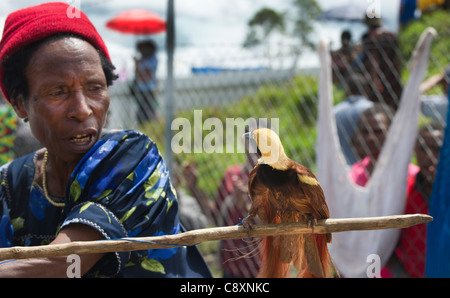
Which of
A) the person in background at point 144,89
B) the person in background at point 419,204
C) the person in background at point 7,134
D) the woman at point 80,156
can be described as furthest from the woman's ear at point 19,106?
the person in background at point 144,89

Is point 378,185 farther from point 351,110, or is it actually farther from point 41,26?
point 41,26

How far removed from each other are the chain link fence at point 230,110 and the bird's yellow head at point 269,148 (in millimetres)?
1661

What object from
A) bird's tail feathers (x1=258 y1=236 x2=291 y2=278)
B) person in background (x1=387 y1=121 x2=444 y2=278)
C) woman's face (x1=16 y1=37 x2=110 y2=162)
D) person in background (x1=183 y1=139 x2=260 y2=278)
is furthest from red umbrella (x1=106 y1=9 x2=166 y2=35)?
bird's tail feathers (x1=258 y1=236 x2=291 y2=278)

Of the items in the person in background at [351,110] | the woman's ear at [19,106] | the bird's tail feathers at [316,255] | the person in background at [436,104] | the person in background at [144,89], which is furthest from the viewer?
the person in background at [144,89]

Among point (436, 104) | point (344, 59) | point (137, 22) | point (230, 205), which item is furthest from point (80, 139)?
point (137, 22)

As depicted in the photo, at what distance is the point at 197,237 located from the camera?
1.13 metres

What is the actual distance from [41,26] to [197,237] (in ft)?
2.60

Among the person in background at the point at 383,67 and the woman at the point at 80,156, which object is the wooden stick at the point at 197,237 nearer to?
the woman at the point at 80,156

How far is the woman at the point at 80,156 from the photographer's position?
1331 millimetres

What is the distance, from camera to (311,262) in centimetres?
132
